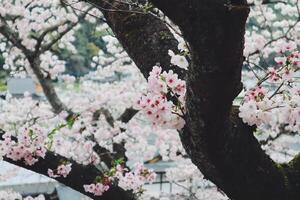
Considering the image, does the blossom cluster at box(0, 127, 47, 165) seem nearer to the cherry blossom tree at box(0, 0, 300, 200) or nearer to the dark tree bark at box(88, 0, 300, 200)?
the cherry blossom tree at box(0, 0, 300, 200)

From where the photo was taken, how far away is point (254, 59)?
6.55m

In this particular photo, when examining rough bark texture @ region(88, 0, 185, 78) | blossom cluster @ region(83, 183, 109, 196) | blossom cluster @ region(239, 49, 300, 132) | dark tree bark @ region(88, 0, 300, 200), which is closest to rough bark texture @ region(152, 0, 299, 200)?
dark tree bark @ region(88, 0, 300, 200)

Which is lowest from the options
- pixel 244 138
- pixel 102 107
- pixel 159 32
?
pixel 244 138

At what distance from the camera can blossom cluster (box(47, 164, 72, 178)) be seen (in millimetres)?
3369

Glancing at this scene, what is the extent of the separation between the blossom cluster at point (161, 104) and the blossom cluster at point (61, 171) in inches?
61.5

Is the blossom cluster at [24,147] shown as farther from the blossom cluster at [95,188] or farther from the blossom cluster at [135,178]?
the blossom cluster at [135,178]

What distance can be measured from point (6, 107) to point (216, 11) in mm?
9292

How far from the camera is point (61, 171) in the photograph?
11.1 ft

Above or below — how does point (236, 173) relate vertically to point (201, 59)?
below

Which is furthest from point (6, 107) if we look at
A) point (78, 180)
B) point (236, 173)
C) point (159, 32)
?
point (236, 173)

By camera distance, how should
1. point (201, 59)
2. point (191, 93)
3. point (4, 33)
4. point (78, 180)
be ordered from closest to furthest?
point (201, 59) < point (191, 93) < point (78, 180) < point (4, 33)

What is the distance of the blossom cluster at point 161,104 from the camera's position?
6.50 ft

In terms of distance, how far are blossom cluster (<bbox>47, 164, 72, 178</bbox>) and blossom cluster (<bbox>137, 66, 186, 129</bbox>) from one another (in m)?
1.56

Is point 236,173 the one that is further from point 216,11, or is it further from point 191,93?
point 216,11
